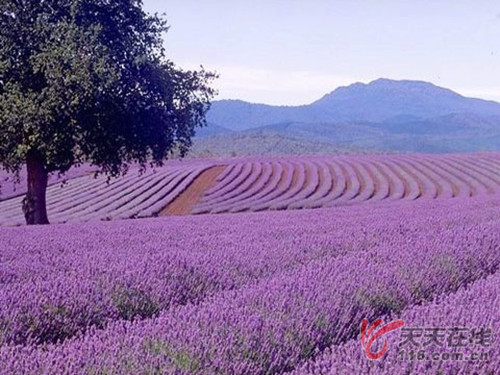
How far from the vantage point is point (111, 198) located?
2598 cm

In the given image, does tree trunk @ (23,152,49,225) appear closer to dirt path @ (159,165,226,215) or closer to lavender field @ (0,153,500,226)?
lavender field @ (0,153,500,226)

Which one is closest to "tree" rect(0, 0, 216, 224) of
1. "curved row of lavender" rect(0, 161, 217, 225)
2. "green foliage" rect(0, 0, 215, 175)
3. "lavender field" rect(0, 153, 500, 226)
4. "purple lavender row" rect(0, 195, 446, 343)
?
"green foliage" rect(0, 0, 215, 175)

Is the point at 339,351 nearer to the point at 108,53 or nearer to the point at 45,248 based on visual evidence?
the point at 45,248

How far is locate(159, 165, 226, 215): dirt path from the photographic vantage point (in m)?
23.2

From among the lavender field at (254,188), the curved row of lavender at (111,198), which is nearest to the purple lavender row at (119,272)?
the curved row of lavender at (111,198)

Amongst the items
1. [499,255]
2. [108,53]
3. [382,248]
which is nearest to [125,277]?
[382,248]

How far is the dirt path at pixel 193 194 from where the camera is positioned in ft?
76.0

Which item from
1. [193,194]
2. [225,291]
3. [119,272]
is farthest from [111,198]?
[225,291]

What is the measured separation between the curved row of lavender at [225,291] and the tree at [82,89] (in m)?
6.66

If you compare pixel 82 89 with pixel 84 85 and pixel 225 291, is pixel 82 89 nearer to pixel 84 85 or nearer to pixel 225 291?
pixel 84 85

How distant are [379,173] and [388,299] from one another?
29.9 metres

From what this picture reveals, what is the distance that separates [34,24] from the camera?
13.8 m

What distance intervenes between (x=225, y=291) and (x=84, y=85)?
996 cm

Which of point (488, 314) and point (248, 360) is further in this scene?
point (488, 314)
